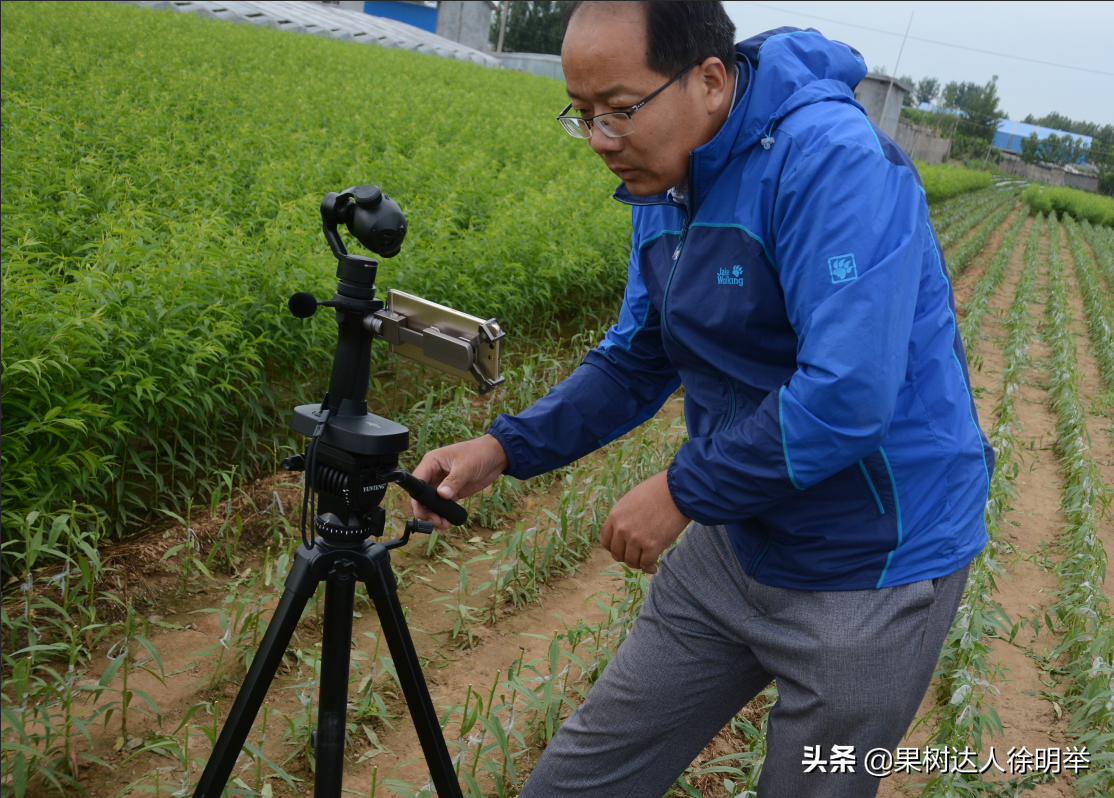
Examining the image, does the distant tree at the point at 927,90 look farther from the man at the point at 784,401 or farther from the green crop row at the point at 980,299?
the man at the point at 784,401

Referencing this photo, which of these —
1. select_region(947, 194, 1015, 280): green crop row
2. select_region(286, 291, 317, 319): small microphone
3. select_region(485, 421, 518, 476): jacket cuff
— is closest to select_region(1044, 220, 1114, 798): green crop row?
select_region(485, 421, 518, 476): jacket cuff

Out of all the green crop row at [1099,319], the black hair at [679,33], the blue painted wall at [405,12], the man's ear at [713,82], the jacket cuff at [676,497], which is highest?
the blue painted wall at [405,12]

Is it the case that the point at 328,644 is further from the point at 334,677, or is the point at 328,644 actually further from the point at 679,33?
the point at 679,33

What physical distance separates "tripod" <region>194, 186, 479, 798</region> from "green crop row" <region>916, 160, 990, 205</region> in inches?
682

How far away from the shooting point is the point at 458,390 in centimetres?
497

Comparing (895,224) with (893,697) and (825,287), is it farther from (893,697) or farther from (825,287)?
(893,697)

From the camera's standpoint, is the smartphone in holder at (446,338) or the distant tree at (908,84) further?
the distant tree at (908,84)

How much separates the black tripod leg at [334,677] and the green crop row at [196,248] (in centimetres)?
199

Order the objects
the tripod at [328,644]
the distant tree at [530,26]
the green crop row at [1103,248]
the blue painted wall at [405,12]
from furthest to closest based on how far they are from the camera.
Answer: the distant tree at [530,26] < the blue painted wall at [405,12] < the green crop row at [1103,248] < the tripod at [328,644]

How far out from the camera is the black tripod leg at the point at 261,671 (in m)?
1.40

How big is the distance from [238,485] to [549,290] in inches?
106

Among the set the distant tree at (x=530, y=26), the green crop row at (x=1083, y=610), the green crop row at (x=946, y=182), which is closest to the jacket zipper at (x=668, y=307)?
the green crop row at (x=1083, y=610)

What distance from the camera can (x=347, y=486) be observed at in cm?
135

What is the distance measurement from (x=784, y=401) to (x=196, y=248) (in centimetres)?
388
